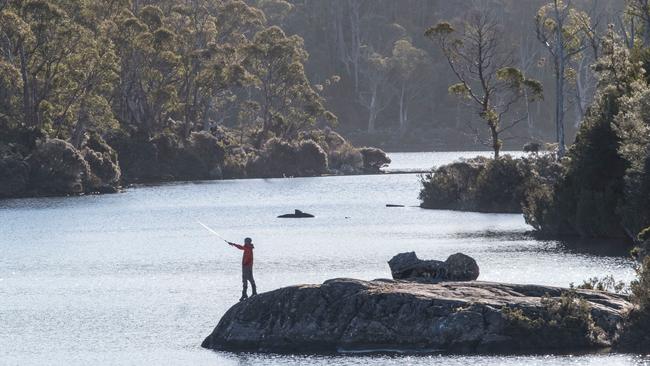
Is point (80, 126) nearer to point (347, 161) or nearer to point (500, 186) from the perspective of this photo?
point (347, 161)

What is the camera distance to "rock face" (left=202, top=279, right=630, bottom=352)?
3020 cm

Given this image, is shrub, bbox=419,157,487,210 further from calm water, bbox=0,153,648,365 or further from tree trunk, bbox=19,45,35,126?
tree trunk, bbox=19,45,35,126

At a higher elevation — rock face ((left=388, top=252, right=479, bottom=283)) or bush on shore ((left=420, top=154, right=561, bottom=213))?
bush on shore ((left=420, top=154, right=561, bottom=213))

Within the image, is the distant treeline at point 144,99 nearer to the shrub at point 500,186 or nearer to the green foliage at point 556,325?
the shrub at point 500,186

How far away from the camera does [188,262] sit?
55188mm

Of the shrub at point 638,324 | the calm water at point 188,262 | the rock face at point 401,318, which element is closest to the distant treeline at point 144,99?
the calm water at point 188,262

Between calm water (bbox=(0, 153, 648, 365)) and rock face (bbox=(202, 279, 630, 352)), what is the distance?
2.48ft

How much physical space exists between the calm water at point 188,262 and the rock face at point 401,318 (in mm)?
756

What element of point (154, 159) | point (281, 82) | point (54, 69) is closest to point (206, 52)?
point (281, 82)

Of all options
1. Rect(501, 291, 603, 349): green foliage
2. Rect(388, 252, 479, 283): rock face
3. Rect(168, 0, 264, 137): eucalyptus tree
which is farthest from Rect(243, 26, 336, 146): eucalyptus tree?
Rect(501, 291, 603, 349): green foliage

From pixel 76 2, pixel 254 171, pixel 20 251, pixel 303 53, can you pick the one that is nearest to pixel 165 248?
pixel 20 251

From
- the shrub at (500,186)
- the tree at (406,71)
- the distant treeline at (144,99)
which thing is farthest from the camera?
the tree at (406,71)

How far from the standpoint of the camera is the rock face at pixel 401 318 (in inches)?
1189

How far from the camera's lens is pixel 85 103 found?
120 meters
